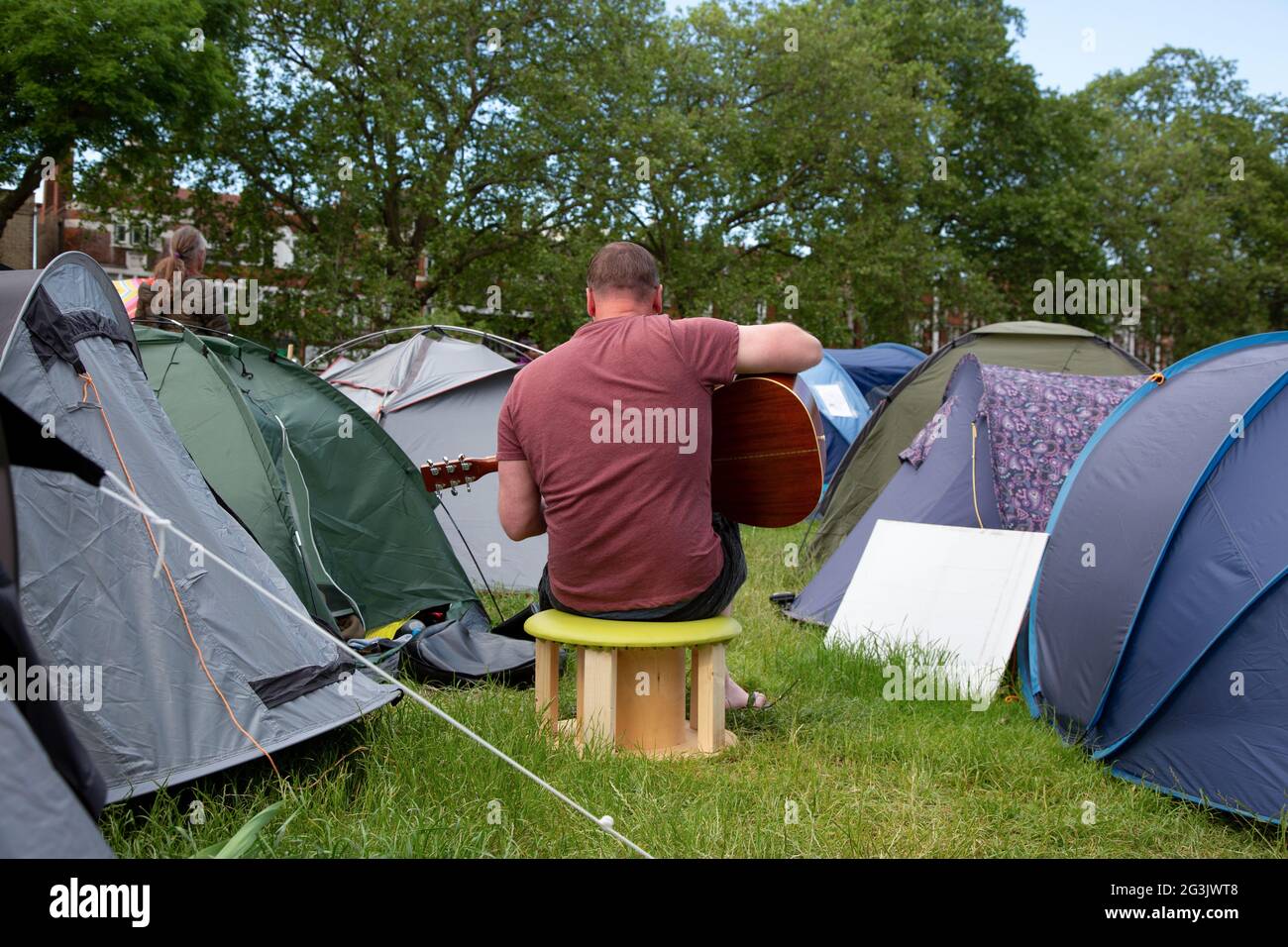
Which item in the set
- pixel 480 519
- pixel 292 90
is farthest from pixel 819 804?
pixel 292 90

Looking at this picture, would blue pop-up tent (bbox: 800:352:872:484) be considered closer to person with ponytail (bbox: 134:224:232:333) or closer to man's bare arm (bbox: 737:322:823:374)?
person with ponytail (bbox: 134:224:232:333)

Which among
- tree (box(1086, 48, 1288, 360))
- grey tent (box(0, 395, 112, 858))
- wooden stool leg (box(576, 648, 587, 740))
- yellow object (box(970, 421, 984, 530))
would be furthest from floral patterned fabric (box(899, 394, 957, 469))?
tree (box(1086, 48, 1288, 360))

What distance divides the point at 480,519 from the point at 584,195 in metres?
11.6

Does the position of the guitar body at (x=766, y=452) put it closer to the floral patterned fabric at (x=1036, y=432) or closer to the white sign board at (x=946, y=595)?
the white sign board at (x=946, y=595)

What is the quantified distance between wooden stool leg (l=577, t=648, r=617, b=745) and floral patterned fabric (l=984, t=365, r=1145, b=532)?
264cm

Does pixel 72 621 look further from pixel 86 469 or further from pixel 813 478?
pixel 813 478

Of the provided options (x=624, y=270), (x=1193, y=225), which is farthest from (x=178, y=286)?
(x=1193, y=225)

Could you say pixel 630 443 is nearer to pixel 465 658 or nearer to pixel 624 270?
pixel 624 270

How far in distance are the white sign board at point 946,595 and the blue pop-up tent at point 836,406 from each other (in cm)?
526

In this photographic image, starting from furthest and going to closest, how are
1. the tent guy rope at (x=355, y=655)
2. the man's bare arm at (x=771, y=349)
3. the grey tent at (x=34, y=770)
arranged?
the man's bare arm at (x=771, y=349) → the tent guy rope at (x=355, y=655) → the grey tent at (x=34, y=770)

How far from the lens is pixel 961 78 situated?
2394 centimetres

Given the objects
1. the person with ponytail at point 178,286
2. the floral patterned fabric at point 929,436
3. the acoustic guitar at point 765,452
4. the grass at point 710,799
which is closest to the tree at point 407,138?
the person with ponytail at point 178,286

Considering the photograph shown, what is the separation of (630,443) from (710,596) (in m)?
0.56

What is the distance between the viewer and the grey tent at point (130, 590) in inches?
97.4
